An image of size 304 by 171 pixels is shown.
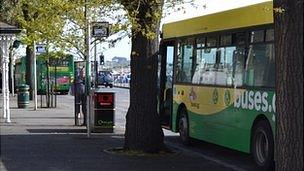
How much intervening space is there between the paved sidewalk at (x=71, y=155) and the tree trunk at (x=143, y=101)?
0.53 m

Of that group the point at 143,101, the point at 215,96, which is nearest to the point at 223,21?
the point at 215,96

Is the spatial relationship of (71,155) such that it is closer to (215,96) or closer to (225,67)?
(215,96)

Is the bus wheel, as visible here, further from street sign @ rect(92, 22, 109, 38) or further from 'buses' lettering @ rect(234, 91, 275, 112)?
'buses' lettering @ rect(234, 91, 275, 112)

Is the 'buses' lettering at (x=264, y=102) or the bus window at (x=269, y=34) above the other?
the bus window at (x=269, y=34)

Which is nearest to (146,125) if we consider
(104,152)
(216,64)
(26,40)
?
(104,152)

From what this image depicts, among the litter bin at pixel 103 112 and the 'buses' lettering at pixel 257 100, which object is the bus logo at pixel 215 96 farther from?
the litter bin at pixel 103 112

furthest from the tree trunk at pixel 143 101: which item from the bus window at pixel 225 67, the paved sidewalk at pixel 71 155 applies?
the bus window at pixel 225 67

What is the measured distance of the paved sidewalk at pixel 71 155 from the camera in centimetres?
1138

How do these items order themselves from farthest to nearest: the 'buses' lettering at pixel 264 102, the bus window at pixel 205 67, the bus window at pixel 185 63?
the bus window at pixel 185 63, the bus window at pixel 205 67, the 'buses' lettering at pixel 264 102

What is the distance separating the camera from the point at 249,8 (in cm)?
1179

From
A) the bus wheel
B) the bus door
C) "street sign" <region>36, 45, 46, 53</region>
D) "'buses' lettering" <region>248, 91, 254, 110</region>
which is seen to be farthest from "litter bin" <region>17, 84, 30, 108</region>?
"'buses' lettering" <region>248, 91, 254, 110</region>

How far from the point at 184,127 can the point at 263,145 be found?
175 inches

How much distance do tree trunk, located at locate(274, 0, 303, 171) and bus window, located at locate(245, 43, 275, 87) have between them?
4526mm

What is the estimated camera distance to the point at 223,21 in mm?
13180
